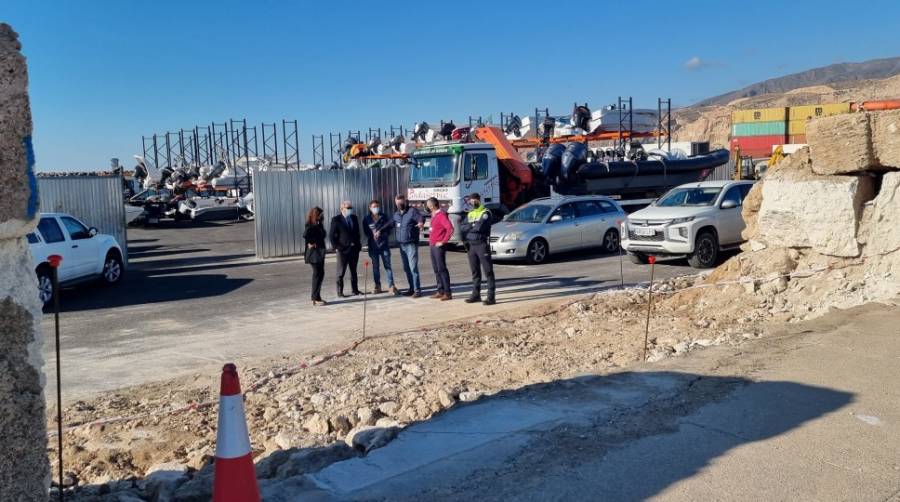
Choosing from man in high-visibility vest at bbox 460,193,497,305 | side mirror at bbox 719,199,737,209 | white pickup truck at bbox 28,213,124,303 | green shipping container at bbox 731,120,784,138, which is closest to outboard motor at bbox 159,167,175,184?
white pickup truck at bbox 28,213,124,303

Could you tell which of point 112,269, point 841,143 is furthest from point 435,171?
point 841,143

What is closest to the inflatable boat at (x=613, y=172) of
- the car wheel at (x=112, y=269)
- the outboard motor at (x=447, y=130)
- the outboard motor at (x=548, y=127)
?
the outboard motor at (x=548, y=127)

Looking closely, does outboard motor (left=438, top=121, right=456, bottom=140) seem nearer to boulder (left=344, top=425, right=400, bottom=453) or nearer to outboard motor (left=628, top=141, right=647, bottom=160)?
outboard motor (left=628, top=141, right=647, bottom=160)

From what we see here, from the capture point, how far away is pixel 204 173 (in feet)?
152

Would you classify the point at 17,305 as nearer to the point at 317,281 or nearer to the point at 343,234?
the point at 317,281

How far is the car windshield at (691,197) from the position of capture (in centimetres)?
1641

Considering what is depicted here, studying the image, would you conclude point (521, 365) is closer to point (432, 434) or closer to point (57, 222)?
point (432, 434)

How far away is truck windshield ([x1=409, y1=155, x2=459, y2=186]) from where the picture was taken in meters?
20.7

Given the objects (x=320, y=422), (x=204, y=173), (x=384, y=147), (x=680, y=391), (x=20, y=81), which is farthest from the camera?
(x=204, y=173)

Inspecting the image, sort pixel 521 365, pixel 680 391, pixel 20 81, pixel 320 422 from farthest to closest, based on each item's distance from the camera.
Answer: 1. pixel 521 365
2. pixel 320 422
3. pixel 680 391
4. pixel 20 81

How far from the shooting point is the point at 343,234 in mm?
13352

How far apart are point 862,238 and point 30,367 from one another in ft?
28.9

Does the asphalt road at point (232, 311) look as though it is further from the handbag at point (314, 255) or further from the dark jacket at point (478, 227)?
the dark jacket at point (478, 227)

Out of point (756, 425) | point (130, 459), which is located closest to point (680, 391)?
point (756, 425)
